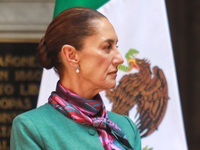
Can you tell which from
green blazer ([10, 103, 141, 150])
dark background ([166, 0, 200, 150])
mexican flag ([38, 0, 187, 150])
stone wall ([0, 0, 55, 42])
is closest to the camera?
green blazer ([10, 103, 141, 150])

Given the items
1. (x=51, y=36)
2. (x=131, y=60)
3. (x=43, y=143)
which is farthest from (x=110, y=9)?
(x=43, y=143)

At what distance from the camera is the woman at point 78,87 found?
0.79 metres

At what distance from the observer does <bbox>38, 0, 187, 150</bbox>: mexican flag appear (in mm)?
1383

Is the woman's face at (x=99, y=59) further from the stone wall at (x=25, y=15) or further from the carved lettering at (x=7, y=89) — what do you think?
the carved lettering at (x=7, y=89)

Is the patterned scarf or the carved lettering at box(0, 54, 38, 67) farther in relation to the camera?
the carved lettering at box(0, 54, 38, 67)

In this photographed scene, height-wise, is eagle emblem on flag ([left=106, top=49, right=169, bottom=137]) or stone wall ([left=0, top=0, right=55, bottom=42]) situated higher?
stone wall ([left=0, top=0, right=55, bottom=42])

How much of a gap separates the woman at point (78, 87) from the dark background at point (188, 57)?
1.12 metres

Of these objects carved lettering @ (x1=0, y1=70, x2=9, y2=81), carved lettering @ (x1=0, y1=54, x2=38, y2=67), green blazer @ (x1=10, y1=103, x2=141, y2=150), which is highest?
green blazer @ (x1=10, y1=103, x2=141, y2=150)

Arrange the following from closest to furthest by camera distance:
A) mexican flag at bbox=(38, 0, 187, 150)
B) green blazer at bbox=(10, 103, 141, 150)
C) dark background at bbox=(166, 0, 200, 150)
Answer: green blazer at bbox=(10, 103, 141, 150) < mexican flag at bbox=(38, 0, 187, 150) < dark background at bbox=(166, 0, 200, 150)

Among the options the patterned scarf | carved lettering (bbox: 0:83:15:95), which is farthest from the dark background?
carved lettering (bbox: 0:83:15:95)

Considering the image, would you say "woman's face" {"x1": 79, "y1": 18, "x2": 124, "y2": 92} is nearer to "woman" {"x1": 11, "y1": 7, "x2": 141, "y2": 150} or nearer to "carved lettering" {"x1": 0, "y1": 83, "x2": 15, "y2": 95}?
"woman" {"x1": 11, "y1": 7, "x2": 141, "y2": 150}

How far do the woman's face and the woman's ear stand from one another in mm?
16

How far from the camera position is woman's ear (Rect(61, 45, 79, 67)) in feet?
2.76

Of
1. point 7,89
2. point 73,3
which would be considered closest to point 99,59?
point 73,3
